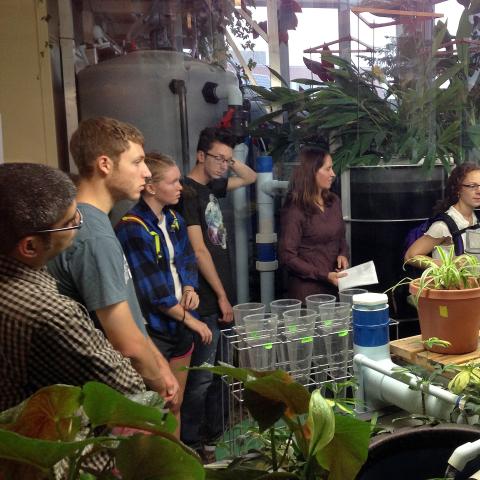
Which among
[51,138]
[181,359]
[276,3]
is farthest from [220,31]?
[181,359]

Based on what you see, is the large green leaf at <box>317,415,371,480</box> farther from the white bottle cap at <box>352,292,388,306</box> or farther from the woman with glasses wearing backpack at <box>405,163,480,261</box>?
the woman with glasses wearing backpack at <box>405,163,480,261</box>

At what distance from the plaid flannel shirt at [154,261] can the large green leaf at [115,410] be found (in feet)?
5.10

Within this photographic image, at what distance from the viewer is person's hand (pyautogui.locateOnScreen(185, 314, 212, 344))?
2262mm

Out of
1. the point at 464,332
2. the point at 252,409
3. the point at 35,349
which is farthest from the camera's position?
the point at 464,332

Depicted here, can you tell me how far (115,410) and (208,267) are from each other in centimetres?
199

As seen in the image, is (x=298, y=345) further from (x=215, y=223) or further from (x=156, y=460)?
(x=215, y=223)

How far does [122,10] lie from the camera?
3.02 metres

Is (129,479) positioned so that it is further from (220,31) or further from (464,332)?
(220,31)

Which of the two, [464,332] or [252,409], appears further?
[464,332]

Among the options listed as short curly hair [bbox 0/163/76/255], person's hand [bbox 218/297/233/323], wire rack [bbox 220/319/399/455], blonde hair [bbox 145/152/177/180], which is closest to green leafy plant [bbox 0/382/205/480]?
short curly hair [bbox 0/163/76/255]

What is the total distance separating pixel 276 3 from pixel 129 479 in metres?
2.95

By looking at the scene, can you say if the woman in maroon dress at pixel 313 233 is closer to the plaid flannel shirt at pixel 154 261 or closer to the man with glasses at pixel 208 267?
the man with glasses at pixel 208 267

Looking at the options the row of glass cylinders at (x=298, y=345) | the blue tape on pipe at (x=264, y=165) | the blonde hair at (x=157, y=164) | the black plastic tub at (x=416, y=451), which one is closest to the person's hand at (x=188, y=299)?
the blonde hair at (x=157, y=164)

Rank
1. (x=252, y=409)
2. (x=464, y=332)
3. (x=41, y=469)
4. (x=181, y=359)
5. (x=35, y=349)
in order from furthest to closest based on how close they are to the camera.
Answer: (x=181, y=359)
(x=464, y=332)
(x=35, y=349)
(x=252, y=409)
(x=41, y=469)
